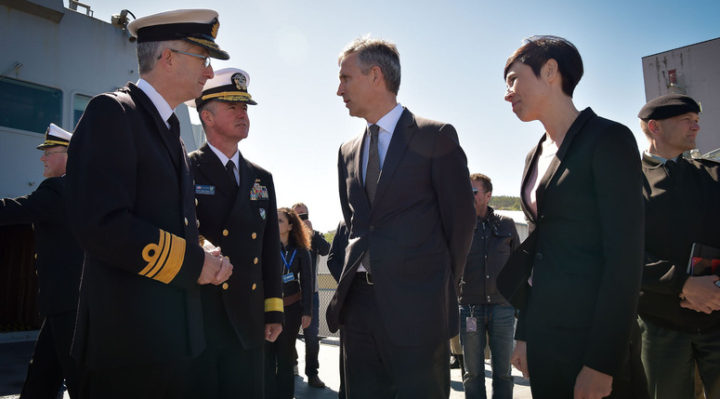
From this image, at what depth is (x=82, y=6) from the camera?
36.1 feet

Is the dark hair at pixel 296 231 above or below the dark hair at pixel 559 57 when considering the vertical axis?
below

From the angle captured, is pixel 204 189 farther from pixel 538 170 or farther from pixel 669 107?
pixel 669 107

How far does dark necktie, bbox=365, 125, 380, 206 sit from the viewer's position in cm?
260

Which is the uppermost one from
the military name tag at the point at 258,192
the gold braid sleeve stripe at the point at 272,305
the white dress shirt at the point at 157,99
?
the white dress shirt at the point at 157,99

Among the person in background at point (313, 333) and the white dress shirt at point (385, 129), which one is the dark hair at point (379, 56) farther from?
the person in background at point (313, 333)

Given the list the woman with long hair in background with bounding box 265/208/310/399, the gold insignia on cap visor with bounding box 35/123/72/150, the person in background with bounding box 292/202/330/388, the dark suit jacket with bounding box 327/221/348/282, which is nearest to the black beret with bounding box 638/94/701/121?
the dark suit jacket with bounding box 327/221/348/282

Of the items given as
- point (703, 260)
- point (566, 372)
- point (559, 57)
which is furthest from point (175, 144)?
point (703, 260)

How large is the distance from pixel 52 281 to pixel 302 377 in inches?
170

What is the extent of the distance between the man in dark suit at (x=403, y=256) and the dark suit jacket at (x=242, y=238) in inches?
19.4

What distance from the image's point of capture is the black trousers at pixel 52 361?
11.5 ft

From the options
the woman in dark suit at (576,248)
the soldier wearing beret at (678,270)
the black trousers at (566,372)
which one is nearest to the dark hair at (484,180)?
the soldier wearing beret at (678,270)

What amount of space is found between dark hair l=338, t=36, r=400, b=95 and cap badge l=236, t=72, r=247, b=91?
75 centimetres

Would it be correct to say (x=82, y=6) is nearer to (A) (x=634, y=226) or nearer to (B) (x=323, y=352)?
(B) (x=323, y=352)

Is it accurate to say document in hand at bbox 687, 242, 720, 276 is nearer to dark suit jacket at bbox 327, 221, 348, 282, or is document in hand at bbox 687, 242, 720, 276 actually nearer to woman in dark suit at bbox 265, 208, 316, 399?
woman in dark suit at bbox 265, 208, 316, 399
